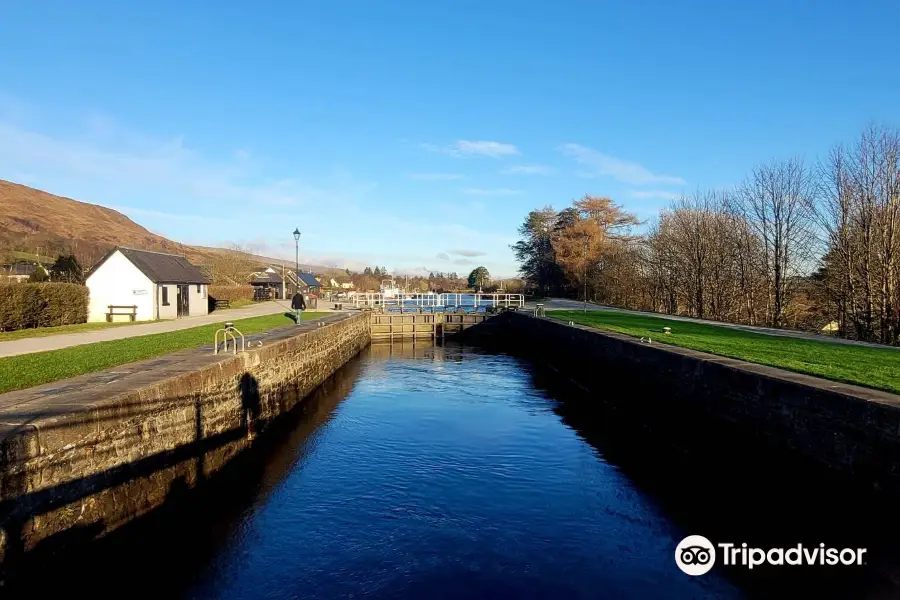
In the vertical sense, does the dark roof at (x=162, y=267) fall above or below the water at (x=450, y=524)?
above

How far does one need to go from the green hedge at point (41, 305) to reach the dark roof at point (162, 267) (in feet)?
8.50

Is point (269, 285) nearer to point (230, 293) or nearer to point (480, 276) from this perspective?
point (230, 293)

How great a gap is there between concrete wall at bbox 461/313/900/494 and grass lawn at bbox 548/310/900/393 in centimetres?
50

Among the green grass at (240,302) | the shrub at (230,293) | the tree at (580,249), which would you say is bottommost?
the green grass at (240,302)

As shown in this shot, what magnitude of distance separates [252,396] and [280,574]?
19.6 ft

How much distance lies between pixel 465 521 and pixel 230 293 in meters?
40.0

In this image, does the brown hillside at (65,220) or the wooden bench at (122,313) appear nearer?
the wooden bench at (122,313)

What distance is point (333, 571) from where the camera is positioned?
20.4 ft

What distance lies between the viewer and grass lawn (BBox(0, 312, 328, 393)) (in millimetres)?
8539

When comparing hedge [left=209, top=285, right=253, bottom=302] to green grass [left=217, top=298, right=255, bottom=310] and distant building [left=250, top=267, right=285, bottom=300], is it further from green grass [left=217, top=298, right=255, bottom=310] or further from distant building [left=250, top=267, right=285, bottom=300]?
distant building [left=250, top=267, right=285, bottom=300]

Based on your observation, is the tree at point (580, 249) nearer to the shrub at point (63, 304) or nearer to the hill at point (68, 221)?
the shrub at point (63, 304)

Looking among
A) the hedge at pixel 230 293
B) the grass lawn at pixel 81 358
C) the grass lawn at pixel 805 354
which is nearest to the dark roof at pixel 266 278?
the hedge at pixel 230 293

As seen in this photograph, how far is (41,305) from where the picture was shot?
20.3 meters

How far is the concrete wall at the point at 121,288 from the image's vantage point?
24.8 meters
